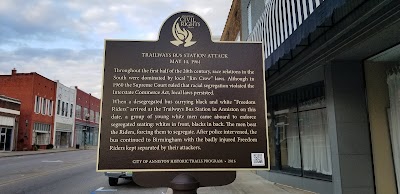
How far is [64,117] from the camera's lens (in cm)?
4981

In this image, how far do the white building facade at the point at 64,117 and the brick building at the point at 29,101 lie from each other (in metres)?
3.85

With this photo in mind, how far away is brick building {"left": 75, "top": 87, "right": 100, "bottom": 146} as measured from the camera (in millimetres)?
55575

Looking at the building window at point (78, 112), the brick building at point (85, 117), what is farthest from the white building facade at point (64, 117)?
the brick building at point (85, 117)

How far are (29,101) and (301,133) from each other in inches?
1502

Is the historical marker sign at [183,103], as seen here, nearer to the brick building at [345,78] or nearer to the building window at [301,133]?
the brick building at [345,78]

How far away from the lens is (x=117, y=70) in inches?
156

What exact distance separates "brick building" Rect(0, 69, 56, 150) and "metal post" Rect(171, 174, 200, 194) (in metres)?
41.0

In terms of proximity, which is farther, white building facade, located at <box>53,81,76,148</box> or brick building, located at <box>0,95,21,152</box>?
white building facade, located at <box>53,81,76,148</box>

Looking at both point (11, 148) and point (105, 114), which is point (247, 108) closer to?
point (105, 114)

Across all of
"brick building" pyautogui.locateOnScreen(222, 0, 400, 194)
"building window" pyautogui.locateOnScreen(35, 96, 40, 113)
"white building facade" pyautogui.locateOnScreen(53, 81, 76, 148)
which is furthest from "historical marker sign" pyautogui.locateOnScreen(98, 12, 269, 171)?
"white building facade" pyautogui.locateOnScreen(53, 81, 76, 148)

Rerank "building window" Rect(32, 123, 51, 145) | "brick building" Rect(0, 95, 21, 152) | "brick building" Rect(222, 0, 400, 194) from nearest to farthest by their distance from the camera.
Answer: "brick building" Rect(222, 0, 400, 194) → "brick building" Rect(0, 95, 21, 152) → "building window" Rect(32, 123, 51, 145)

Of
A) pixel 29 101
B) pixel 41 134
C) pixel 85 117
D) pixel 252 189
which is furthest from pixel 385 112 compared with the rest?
pixel 85 117

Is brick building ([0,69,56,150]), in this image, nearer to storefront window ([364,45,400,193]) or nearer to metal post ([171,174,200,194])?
storefront window ([364,45,400,193])

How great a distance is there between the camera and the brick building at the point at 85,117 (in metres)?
55.6
